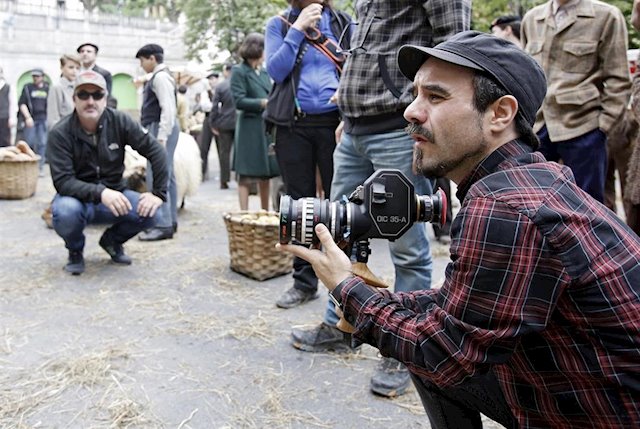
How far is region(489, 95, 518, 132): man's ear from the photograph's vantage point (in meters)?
1.48

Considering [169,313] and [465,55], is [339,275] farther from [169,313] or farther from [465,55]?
[169,313]

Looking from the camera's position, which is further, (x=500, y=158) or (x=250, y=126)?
(x=250, y=126)

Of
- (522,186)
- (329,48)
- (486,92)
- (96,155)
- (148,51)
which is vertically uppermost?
(148,51)

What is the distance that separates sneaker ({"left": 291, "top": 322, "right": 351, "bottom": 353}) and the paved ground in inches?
1.9

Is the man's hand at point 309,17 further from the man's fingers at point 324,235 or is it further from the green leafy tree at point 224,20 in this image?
the green leafy tree at point 224,20

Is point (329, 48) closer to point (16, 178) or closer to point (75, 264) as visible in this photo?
point (75, 264)

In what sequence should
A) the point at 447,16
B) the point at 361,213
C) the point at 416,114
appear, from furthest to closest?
1. the point at 447,16
2. the point at 361,213
3. the point at 416,114

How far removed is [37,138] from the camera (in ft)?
35.1

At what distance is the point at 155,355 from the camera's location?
301 centimetres

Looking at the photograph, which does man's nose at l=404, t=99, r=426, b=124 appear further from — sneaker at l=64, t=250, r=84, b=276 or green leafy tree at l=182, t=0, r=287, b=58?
green leafy tree at l=182, t=0, r=287, b=58

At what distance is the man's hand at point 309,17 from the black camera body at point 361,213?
5.99ft

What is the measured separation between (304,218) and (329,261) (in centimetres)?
13

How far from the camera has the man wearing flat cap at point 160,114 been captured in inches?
214

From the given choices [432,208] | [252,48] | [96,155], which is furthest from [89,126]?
[432,208]
